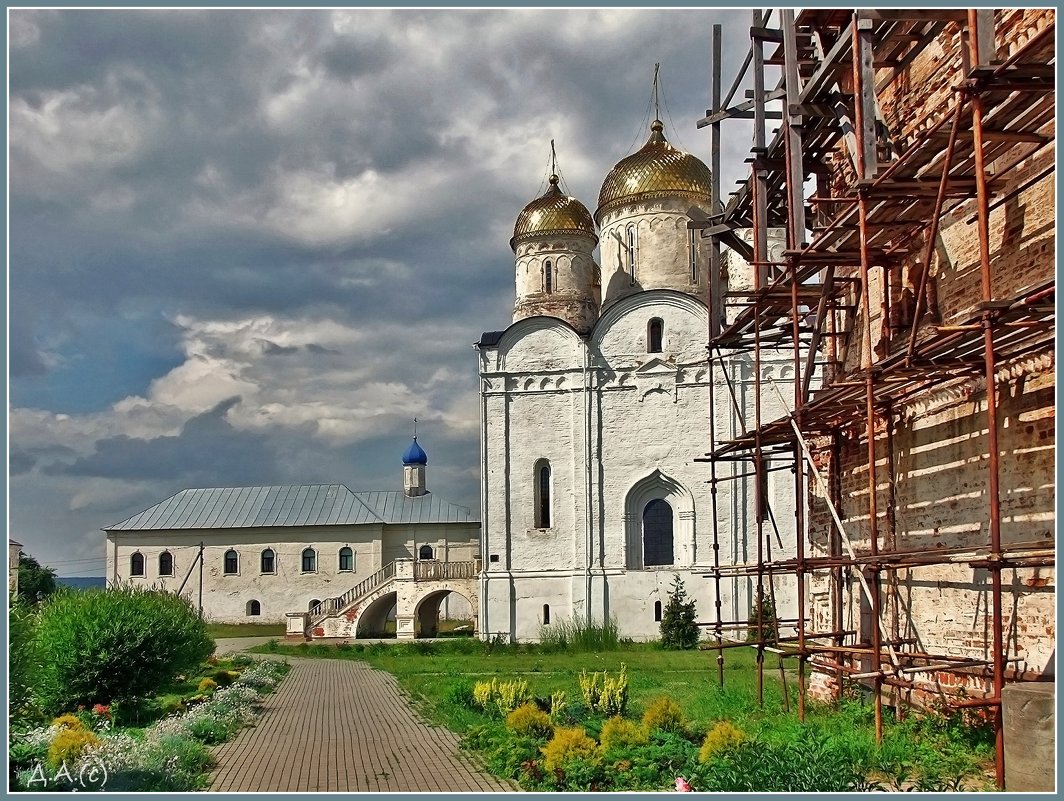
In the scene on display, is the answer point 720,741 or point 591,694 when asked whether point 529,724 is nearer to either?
point 591,694

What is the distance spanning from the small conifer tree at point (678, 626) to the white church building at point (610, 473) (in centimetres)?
119

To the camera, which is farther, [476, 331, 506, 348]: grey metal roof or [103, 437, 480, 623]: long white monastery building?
[103, 437, 480, 623]: long white monastery building

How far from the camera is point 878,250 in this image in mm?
11469

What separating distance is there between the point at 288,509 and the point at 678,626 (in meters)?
21.6

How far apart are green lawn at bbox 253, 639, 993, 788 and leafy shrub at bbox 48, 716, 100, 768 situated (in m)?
3.81

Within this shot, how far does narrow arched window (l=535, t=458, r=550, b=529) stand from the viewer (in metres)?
29.8

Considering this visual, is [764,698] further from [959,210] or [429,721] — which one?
[959,210]

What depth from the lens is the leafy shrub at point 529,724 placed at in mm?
11195

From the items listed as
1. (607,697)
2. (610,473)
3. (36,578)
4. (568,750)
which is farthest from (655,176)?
(36,578)

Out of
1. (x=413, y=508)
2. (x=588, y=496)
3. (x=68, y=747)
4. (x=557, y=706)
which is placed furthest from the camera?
(x=413, y=508)

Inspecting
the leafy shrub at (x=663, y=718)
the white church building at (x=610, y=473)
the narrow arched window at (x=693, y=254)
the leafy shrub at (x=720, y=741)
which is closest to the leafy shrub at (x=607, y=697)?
the leafy shrub at (x=663, y=718)

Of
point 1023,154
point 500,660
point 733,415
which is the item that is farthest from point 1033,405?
point 733,415

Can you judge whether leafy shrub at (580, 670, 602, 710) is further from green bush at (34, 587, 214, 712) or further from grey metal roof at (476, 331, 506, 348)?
grey metal roof at (476, 331, 506, 348)

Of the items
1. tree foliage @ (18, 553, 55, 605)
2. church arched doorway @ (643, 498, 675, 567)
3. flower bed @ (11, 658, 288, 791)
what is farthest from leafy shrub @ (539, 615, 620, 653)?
tree foliage @ (18, 553, 55, 605)
